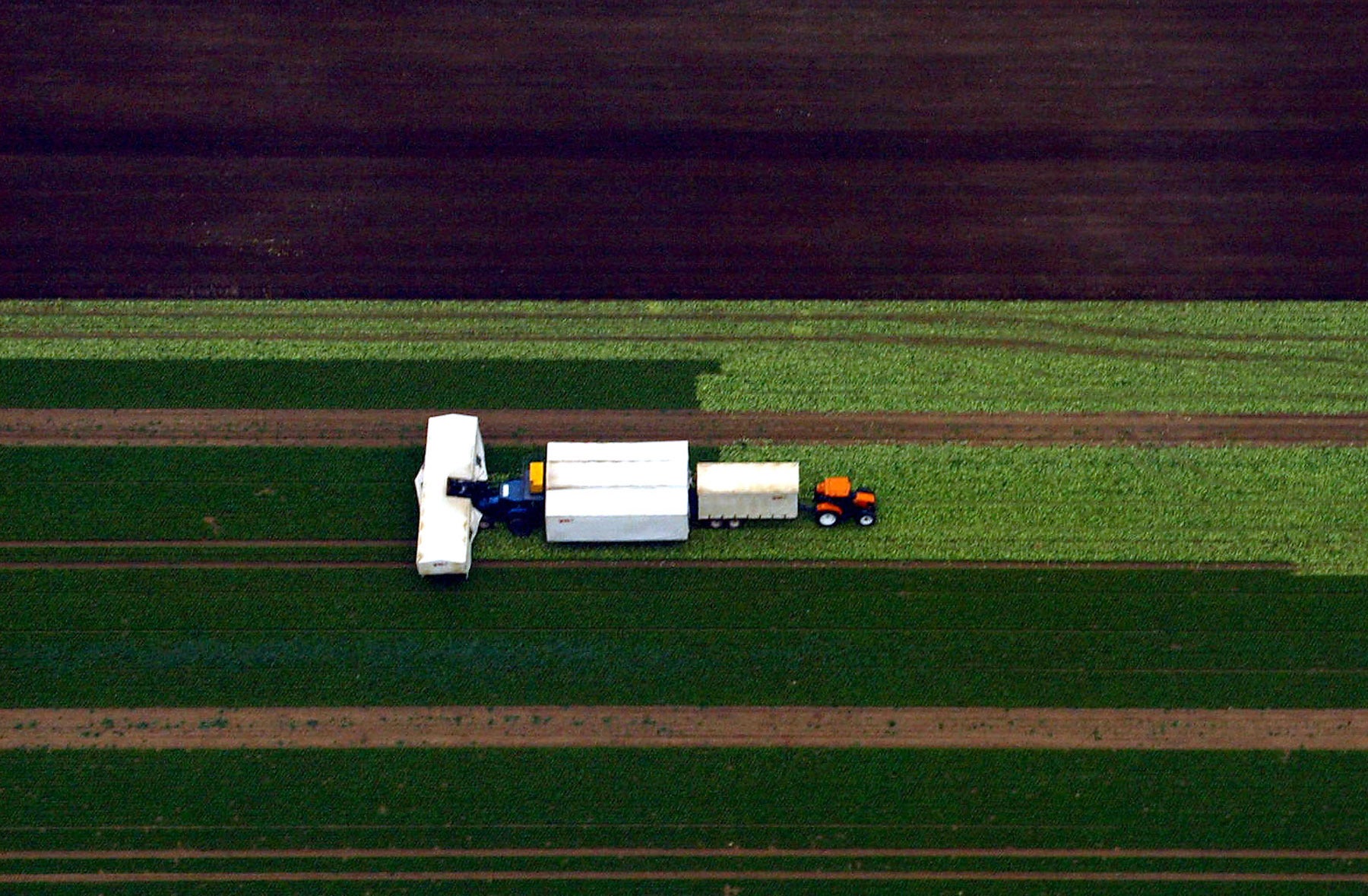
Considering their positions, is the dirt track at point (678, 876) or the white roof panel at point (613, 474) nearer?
the dirt track at point (678, 876)

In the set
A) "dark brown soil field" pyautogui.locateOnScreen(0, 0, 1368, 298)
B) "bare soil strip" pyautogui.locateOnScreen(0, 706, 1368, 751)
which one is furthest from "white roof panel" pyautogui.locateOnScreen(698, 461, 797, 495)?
"dark brown soil field" pyautogui.locateOnScreen(0, 0, 1368, 298)

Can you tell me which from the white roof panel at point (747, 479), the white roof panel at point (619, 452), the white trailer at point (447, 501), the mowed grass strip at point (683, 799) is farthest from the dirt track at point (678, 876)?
the white roof panel at point (619, 452)

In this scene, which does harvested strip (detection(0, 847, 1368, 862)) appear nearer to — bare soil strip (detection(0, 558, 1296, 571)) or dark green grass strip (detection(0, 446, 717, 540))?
bare soil strip (detection(0, 558, 1296, 571))

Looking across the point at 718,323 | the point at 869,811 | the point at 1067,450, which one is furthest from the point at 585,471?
the point at 1067,450

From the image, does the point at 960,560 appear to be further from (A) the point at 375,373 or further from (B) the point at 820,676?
(A) the point at 375,373

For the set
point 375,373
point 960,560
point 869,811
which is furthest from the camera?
point 375,373

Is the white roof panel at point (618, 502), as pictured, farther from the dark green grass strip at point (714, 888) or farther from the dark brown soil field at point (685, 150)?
the dark green grass strip at point (714, 888)
